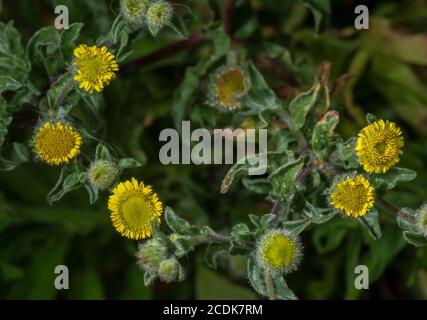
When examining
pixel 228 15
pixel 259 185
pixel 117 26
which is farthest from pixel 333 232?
pixel 117 26

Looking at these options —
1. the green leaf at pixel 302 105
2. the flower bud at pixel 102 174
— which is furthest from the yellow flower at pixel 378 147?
the flower bud at pixel 102 174

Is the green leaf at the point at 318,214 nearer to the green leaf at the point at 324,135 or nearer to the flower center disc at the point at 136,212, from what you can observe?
the green leaf at the point at 324,135

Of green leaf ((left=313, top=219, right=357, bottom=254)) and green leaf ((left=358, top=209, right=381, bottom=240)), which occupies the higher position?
green leaf ((left=313, top=219, right=357, bottom=254))

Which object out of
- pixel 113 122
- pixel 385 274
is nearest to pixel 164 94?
pixel 113 122

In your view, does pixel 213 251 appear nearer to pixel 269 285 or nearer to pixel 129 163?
pixel 269 285

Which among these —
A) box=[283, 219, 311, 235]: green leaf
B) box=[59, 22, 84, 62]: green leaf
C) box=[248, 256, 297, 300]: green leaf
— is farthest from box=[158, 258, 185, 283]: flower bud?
box=[59, 22, 84, 62]: green leaf

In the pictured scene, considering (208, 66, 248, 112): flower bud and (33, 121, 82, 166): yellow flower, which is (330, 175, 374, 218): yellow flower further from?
(33, 121, 82, 166): yellow flower

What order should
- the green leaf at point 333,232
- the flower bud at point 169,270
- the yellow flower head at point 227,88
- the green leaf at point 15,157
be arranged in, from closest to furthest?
1. the flower bud at point 169,270
2. the green leaf at point 15,157
3. the yellow flower head at point 227,88
4. the green leaf at point 333,232
